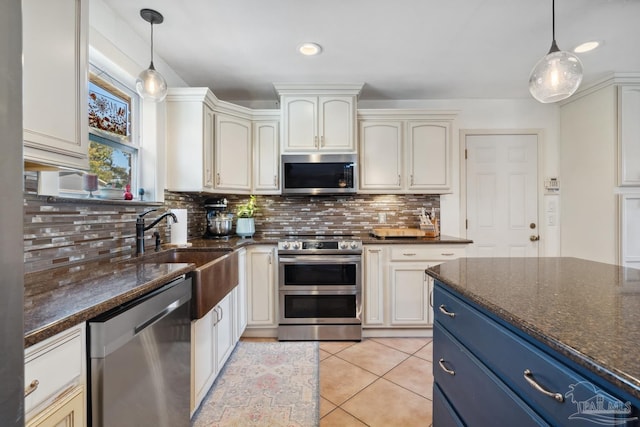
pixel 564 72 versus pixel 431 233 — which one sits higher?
pixel 564 72

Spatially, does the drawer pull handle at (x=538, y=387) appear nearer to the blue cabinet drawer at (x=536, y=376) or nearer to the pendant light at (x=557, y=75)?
the blue cabinet drawer at (x=536, y=376)

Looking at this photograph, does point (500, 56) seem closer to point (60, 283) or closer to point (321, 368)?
point (321, 368)

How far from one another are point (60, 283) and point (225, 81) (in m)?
2.27

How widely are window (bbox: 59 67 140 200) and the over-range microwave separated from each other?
127 cm

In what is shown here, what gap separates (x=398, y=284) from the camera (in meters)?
2.68

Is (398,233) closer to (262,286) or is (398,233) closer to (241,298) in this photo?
(262,286)

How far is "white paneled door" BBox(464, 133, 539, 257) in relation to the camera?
317 centimetres

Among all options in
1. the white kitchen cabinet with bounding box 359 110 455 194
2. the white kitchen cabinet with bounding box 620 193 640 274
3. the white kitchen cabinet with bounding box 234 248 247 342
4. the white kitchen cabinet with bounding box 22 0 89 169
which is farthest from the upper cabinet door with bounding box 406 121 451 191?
the white kitchen cabinet with bounding box 22 0 89 169

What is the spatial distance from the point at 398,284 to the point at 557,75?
1.91 metres

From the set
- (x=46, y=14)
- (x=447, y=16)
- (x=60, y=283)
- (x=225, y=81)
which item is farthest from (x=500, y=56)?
(x=60, y=283)

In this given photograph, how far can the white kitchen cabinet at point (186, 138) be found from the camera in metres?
2.44

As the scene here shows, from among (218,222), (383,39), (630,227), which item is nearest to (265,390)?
(218,222)

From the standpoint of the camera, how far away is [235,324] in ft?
7.52

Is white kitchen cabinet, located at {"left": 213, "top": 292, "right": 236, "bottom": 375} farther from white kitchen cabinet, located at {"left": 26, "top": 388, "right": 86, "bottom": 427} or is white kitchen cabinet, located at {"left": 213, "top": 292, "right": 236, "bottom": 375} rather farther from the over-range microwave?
the over-range microwave
